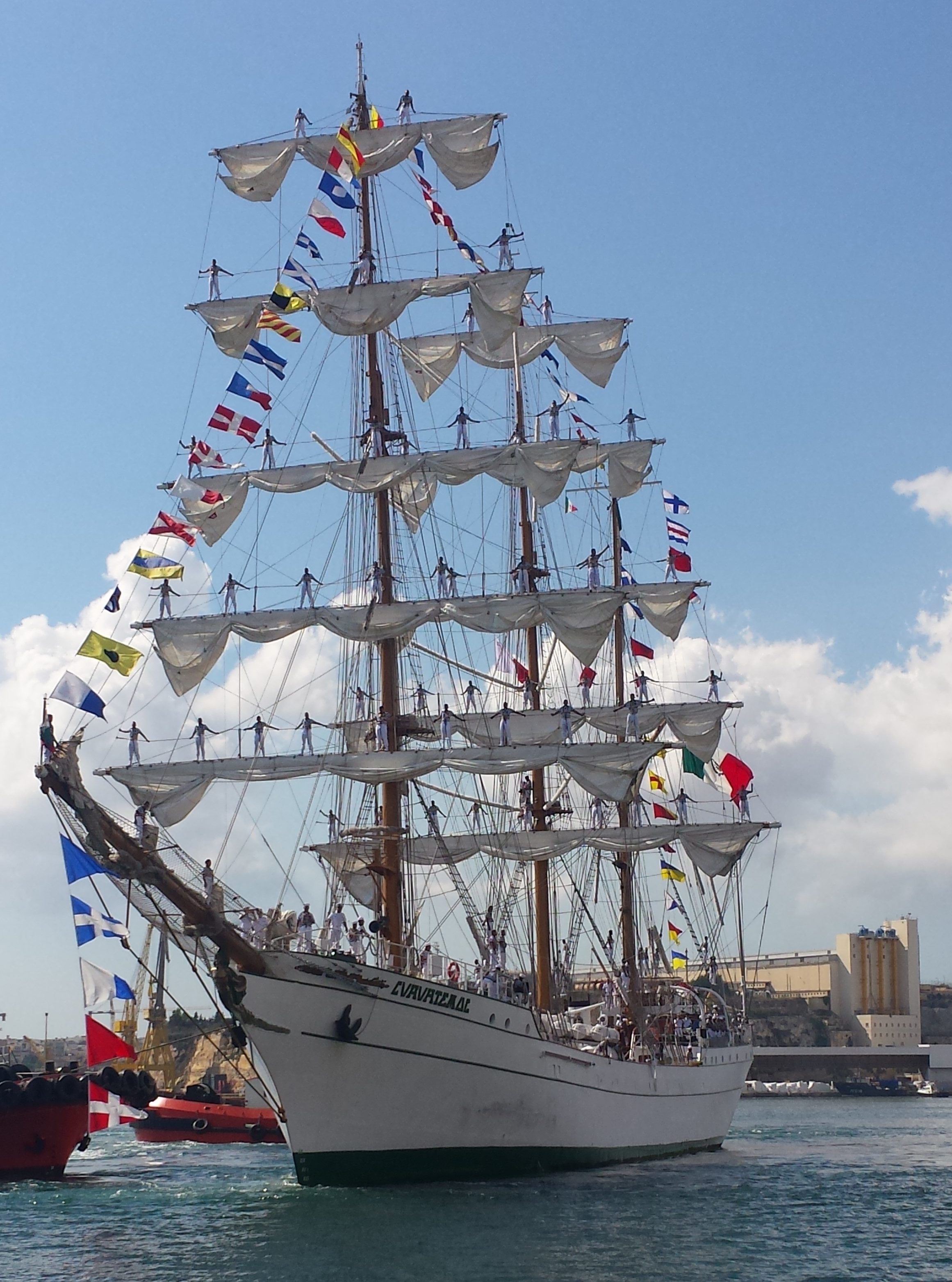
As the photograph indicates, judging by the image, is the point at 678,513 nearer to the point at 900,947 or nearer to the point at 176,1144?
the point at 176,1144

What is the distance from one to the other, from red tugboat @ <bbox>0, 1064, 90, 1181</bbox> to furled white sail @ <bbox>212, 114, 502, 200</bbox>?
24058 millimetres

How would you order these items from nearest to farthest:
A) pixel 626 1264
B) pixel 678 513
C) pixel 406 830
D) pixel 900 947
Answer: pixel 626 1264 < pixel 406 830 < pixel 678 513 < pixel 900 947

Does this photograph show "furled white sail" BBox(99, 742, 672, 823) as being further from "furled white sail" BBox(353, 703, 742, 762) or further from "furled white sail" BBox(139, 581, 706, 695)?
"furled white sail" BBox(139, 581, 706, 695)

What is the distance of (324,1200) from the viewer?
3105cm

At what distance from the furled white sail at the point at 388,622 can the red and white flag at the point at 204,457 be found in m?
3.88

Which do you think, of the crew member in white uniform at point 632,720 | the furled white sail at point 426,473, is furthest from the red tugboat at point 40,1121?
the crew member in white uniform at point 632,720

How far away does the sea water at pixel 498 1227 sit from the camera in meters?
25.4

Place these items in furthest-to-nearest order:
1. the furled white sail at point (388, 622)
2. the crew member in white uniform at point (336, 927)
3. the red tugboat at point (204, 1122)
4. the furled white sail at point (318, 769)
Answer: the red tugboat at point (204, 1122)
the furled white sail at point (388, 622)
the furled white sail at point (318, 769)
the crew member in white uniform at point (336, 927)

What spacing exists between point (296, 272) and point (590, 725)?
56.5ft

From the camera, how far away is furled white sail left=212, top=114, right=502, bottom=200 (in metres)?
41.7

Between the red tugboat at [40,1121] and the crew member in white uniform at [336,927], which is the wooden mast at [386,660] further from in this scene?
the red tugboat at [40,1121]

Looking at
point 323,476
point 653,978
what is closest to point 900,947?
point 653,978

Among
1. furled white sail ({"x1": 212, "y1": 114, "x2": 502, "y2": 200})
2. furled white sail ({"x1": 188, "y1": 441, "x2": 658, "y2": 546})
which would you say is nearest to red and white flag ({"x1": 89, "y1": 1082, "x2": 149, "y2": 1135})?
furled white sail ({"x1": 188, "y1": 441, "x2": 658, "y2": 546})

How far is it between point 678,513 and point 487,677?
1009cm
